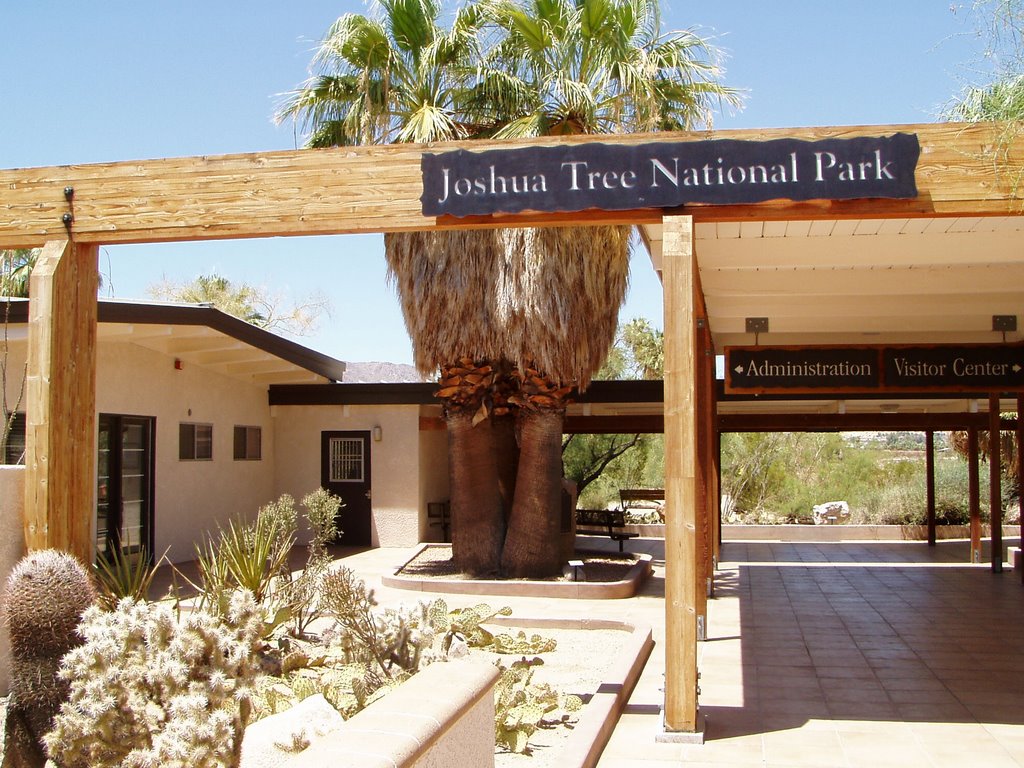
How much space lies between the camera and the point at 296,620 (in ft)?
30.2

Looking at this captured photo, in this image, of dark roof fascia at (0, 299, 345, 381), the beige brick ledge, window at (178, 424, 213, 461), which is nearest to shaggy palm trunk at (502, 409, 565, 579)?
dark roof fascia at (0, 299, 345, 381)

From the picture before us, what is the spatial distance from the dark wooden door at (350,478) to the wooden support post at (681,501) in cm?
1241

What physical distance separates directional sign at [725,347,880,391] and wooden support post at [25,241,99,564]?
5.89 metres

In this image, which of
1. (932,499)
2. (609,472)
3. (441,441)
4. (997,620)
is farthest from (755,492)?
(997,620)

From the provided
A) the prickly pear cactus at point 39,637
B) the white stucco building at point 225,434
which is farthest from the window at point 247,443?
the prickly pear cactus at point 39,637

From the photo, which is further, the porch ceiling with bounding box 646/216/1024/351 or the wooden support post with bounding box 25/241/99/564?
the porch ceiling with bounding box 646/216/1024/351

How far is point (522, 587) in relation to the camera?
497 inches

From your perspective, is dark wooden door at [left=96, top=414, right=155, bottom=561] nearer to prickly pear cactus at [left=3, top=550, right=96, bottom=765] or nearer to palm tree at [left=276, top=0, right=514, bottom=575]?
palm tree at [left=276, top=0, right=514, bottom=575]

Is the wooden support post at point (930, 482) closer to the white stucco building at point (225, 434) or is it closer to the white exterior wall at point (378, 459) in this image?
the white stucco building at point (225, 434)

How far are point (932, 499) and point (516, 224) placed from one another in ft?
51.0

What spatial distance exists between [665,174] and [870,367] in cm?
459

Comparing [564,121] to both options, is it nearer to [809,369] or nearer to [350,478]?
[809,369]

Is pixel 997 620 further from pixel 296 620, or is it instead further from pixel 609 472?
pixel 609 472

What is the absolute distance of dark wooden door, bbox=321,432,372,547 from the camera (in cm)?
1816
